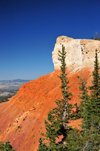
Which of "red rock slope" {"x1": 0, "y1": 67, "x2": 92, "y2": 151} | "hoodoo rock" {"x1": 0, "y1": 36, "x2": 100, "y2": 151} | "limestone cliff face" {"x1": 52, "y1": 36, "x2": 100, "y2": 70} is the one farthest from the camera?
"limestone cliff face" {"x1": 52, "y1": 36, "x2": 100, "y2": 70}

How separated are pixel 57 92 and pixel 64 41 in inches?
1129

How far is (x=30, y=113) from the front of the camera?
34.8 metres

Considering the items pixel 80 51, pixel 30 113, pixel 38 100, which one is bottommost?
pixel 30 113

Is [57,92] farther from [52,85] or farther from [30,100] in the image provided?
[30,100]

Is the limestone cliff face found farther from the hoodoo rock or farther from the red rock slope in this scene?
the red rock slope

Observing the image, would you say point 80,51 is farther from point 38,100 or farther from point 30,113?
point 30,113

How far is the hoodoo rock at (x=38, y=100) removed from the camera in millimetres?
27559

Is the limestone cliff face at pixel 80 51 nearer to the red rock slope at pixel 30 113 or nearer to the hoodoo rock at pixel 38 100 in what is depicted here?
the hoodoo rock at pixel 38 100

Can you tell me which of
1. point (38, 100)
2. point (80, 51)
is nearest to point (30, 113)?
point (38, 100)

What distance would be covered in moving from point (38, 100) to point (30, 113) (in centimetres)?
692

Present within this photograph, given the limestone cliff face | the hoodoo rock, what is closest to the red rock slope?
the hoodoo rock

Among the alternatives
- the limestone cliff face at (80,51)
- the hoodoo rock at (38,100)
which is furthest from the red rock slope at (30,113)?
the limestone cliff face at (80,51)

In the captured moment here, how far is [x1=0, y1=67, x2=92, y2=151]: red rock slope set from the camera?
26.7 meters

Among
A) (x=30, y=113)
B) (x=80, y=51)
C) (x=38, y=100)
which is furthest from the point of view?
Result: (x=80, y=51)
